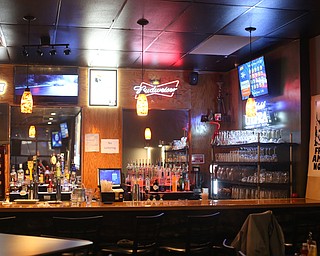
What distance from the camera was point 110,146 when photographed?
946 centimetres

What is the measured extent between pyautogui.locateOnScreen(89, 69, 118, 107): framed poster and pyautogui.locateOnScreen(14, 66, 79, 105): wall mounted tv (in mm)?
323

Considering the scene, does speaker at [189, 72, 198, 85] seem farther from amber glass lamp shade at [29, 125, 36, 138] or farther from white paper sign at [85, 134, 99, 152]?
amber glass lamp shade at [29, 125, 36, 138]

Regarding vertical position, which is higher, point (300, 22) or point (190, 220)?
point (300, 22)

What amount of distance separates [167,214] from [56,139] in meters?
5.56

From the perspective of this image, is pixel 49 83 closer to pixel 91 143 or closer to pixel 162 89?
pixel 91 143

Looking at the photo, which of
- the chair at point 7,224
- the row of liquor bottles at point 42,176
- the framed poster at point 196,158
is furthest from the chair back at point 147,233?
the framed poster at point 196,158

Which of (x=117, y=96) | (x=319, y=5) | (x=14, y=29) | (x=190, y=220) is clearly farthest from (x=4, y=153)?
(x=319, y=5)

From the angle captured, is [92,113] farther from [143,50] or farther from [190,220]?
[190,220]

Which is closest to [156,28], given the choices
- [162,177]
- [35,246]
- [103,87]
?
[162,177]

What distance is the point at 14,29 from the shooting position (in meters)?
6.62

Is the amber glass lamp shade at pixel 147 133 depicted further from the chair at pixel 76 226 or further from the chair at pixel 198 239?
the chair at pixel 76 226

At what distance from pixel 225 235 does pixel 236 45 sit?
10.5 feet

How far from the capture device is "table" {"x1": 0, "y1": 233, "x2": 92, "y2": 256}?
2756 mm

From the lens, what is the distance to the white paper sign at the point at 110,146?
30.9 ft
